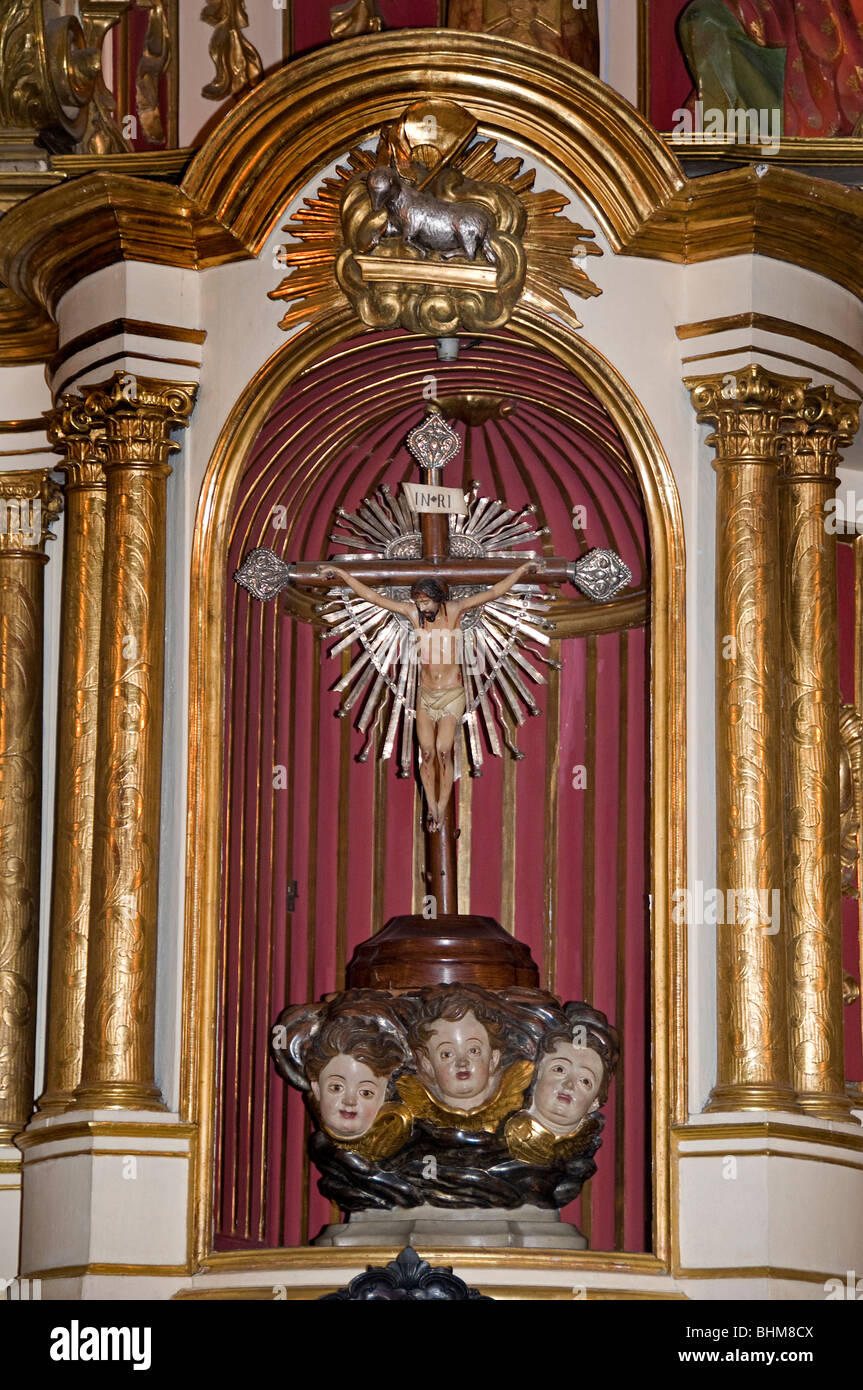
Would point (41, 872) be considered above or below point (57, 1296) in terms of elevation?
above

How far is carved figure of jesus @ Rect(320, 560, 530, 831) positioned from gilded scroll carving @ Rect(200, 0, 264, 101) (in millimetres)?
2011

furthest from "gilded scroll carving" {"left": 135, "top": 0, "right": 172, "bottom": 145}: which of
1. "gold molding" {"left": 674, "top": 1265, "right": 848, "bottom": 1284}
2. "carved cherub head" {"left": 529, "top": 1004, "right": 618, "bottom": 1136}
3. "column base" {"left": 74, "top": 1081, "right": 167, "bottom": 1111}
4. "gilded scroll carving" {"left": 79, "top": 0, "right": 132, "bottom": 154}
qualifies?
"gold molding" {"left": 674, "top": 1265, "right": 848, "bottom": 1284}

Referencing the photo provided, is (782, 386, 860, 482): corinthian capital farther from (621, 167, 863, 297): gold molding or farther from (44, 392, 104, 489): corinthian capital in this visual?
(44, 392, 104, 489): corinthian capital

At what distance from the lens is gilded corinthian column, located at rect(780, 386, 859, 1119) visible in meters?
8.24

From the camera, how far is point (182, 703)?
852 cm

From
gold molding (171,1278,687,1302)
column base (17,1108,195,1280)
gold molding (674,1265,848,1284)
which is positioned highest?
column base (17,1108,195,1280)

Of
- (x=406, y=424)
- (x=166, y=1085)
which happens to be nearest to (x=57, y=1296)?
(x=166, y=1085)

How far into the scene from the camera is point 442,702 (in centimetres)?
887

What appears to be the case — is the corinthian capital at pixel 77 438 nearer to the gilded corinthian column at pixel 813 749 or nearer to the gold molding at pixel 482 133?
the gold molding at pixel 482 133

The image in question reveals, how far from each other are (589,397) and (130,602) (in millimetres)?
1692

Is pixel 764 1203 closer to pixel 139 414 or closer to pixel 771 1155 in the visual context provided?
pixel 771 1155

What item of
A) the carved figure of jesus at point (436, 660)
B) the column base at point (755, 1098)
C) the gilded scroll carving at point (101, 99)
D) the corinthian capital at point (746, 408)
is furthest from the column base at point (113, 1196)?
the gilded scroll carving at point (101, 99)
